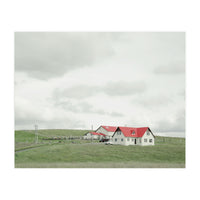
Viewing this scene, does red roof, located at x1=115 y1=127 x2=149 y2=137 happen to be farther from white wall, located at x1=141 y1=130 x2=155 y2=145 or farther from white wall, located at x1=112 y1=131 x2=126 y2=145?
white wall, located at x1=112 y1=131 x2=126 y2=145

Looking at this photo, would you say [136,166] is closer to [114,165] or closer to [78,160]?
[114,165]

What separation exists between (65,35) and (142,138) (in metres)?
16.7

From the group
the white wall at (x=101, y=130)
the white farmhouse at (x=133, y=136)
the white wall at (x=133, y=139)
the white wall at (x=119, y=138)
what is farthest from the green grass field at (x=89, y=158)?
the white wall at (x=119, y=138)

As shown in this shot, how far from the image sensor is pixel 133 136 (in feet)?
97.2

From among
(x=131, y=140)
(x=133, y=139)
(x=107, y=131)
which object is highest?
(x=107, y=131)

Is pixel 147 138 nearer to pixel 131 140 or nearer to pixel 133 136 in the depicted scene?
pixel 133 136

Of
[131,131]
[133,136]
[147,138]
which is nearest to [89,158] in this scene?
[131,131]

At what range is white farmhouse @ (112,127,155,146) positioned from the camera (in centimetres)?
2834

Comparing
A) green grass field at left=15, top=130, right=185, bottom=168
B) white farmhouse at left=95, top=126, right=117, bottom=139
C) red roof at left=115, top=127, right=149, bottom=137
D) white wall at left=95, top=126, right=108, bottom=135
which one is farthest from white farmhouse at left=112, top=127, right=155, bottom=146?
green grass field at left=15, top=130, right=185, bottom=168

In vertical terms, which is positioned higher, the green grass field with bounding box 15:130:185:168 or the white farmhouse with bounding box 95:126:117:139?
the white farmhouse with bounding box 95:126:117:139

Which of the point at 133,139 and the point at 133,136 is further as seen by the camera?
the point at 133,136

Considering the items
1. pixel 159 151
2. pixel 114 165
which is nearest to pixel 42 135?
pixel 114 165

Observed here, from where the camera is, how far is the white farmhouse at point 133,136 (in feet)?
93.0

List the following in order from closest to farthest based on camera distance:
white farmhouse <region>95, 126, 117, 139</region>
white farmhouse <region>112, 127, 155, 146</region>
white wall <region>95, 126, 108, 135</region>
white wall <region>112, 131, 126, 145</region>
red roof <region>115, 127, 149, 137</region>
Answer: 1. white wall <region>95, 126, 108, 135</region>
2. white farmhouse <region>95, 126, 117, 139</region>
3. red roof <region>115, 127, 149, 137</region>
4. white farmhouse <region>112, 127, 155, 146</region>
5. white wall <region>112, 131, 126, 145</region>
